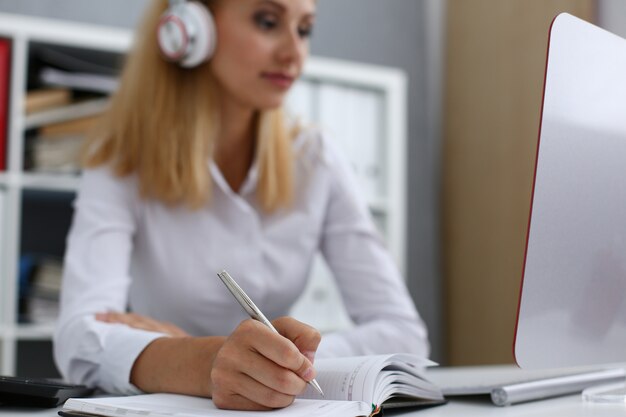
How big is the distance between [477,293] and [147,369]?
2.16 metres

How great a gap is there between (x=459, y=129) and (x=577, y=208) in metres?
2.33

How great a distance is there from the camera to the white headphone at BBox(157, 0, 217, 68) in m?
1.33

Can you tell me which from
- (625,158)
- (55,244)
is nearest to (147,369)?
(625,158)

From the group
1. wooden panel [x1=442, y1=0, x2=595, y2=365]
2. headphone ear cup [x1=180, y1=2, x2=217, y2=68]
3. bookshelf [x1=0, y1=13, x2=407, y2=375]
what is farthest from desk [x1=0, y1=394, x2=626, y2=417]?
wooden panel [x1=442, y1=0, x2=595, y2=365]

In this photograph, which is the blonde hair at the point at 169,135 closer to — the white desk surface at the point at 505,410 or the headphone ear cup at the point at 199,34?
the headphone ear cup at the point at 199,34

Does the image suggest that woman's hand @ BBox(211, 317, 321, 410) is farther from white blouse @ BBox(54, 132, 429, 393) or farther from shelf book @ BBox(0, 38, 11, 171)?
shelf book @ BBox(0, 38, 11, 171)

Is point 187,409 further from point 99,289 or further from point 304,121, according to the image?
point 304,121

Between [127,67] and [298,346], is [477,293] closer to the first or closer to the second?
[127,67]

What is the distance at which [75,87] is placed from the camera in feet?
7.46

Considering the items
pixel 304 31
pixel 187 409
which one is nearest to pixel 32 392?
pixel 187 409

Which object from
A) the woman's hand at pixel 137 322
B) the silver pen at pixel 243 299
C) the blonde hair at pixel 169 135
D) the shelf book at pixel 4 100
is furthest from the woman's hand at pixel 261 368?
the shelf book at pixel 4 100

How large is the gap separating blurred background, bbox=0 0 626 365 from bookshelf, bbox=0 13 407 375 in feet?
0.63

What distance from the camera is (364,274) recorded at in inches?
57.4

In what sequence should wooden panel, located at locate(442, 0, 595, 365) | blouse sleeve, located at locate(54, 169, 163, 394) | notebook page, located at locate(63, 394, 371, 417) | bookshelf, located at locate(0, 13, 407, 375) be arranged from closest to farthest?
1. notebook page, located at locate(63, 394, 371, 417)
2. blouse sleeve, located at locate(54, 169, 163, 394)
3. bookshelf, located at locate(0, 13, 407, 375)
4. wooden panel, located at locate(442, 0, 595, 365)
